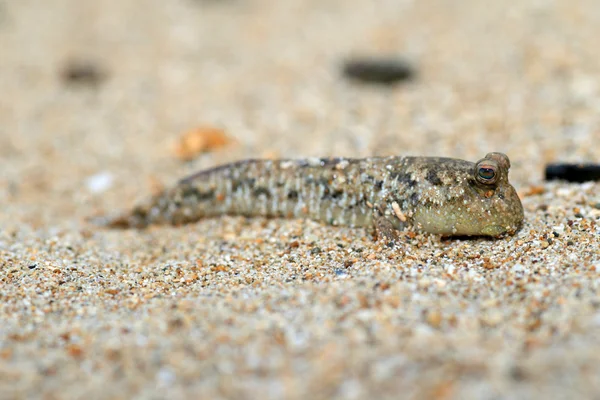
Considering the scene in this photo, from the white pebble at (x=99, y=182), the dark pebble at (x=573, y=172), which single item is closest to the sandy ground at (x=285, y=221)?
the white pebble at (x=99, y=182)

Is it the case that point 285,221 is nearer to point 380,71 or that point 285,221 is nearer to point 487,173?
point 487,173

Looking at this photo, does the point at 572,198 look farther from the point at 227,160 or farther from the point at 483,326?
the point at 227,160

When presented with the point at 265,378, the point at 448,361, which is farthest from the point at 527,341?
the point at 265,378

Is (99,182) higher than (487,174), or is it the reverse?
(487,174)

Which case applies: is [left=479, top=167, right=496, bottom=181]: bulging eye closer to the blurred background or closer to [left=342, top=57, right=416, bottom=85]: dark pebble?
the blurred background

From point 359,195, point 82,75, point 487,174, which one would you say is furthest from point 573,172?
point 82,75

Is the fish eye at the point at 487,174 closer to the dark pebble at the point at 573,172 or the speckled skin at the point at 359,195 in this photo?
the speckled skin at the point at 359,195

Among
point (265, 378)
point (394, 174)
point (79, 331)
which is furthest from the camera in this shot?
point (394, 174)
